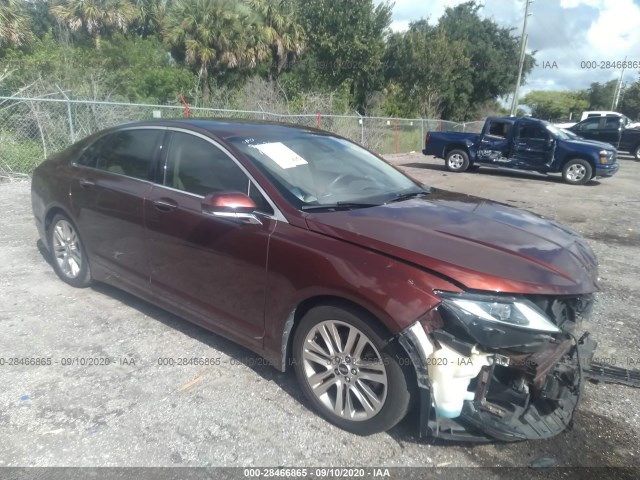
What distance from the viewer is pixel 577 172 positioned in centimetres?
1360

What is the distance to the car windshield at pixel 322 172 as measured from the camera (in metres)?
3.22

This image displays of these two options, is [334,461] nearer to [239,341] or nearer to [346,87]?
[239,341]

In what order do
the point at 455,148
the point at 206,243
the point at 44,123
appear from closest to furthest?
the point at 206,243 → the point at 44,123 → the point at 455,148

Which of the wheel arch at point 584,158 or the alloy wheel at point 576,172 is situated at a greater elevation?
the wheel arch at point 584,158

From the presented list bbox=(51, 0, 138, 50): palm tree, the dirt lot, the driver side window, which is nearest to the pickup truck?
the dirt lot

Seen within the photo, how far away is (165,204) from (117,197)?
649 mm

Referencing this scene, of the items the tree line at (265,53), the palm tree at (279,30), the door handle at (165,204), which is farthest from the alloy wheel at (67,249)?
the palm tree at (279,30)

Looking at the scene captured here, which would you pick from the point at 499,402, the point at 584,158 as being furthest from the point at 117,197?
the point at 584,158

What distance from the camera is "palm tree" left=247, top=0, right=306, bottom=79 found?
23828 mm

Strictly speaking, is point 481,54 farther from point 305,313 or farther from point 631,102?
point 631,102

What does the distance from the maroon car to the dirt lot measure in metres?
0.24

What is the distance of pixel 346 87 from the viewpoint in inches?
1089

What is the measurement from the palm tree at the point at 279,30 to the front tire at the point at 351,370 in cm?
2323

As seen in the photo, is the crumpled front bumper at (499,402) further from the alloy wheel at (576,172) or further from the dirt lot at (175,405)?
the alloy wheel at (576,172)
